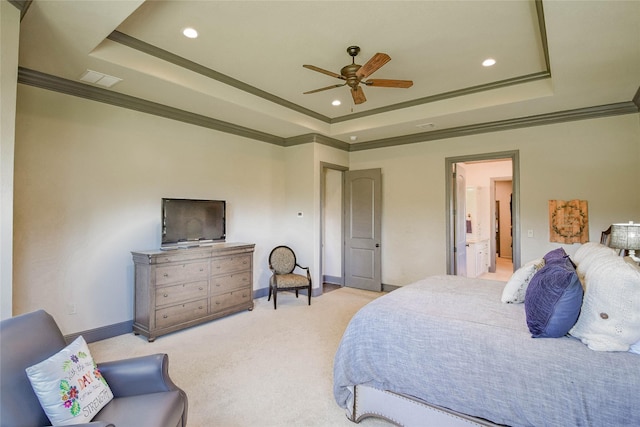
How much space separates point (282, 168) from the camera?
5863mm

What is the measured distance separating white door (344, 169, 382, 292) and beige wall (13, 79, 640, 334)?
185 millimetres

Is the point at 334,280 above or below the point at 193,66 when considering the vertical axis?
below

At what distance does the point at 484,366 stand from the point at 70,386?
2071 mm

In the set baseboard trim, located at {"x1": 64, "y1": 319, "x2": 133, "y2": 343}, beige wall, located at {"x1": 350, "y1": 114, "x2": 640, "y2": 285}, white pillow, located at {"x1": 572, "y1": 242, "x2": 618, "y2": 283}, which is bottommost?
baseboard trim, located at {"x1": 64, "y1": 319, "x2": 133, "y2": 343}

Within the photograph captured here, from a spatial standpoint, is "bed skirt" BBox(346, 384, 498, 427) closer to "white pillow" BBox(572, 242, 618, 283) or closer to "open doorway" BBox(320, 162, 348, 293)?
"white pillow" BBox(572, 242, 618, 283)

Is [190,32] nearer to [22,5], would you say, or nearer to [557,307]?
[22,5]

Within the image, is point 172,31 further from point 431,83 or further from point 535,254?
point 535,254

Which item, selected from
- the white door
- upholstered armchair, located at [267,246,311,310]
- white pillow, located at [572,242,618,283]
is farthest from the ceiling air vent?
white pillow, located at [572,242,618,283]

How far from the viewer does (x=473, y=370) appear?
1763mm

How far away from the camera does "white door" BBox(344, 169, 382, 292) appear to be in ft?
19.1

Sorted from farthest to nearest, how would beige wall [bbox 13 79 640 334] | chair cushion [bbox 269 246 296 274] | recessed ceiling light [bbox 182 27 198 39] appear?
chair cushion [bbox 269 246 296 274]
beige wall [bbox 13 79 640 334]
recessed ceiling light [bbox 182 27 198 39]

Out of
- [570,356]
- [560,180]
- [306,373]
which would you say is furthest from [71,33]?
[560,180]

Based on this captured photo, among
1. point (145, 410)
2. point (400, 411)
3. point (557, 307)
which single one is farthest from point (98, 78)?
point (557, 307)

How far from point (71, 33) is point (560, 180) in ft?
18.3
